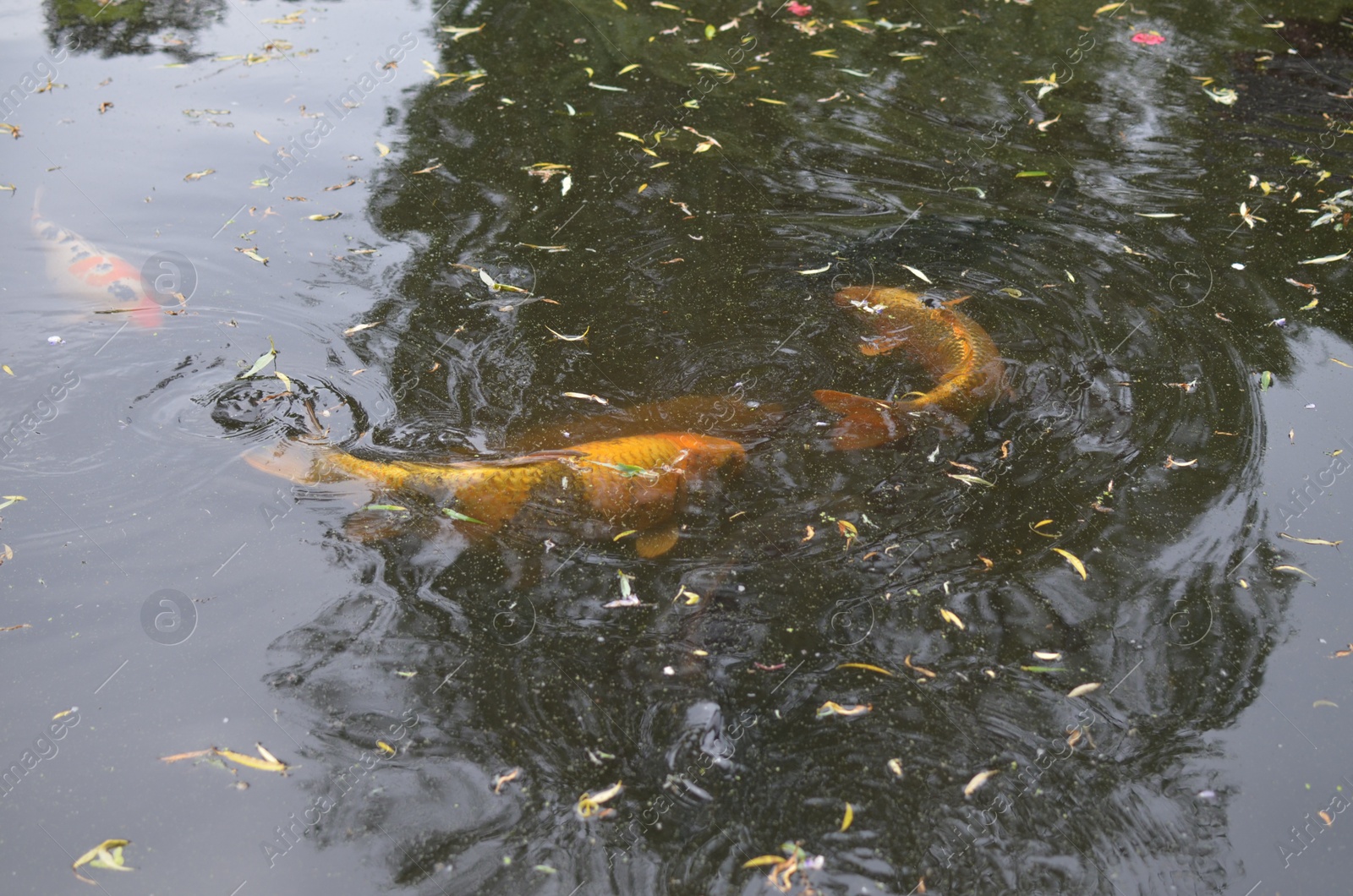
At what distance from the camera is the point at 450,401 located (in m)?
3.94

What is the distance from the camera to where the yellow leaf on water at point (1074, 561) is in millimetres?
3357

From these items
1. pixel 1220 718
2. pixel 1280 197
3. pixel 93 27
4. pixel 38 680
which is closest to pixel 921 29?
pixel 1280 197

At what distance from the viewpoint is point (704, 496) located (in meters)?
3.59

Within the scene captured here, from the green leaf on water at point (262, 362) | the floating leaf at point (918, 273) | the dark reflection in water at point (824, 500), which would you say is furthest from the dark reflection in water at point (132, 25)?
the floating leaf at point (918, 273)

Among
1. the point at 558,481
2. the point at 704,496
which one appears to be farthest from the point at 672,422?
the point at 558,481

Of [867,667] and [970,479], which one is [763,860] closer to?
[867,667]

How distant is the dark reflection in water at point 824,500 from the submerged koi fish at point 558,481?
0.47 feet

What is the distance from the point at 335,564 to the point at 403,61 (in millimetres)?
4563

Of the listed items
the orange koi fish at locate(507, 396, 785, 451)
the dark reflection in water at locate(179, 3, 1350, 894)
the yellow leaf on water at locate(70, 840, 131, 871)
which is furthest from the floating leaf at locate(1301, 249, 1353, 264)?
the yellow leaf on water at locate(70, 840, 131, 871)

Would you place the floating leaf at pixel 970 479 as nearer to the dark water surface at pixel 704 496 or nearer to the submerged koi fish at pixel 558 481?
the dark water surface at pixel 704 496

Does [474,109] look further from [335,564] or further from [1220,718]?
[1220,718]

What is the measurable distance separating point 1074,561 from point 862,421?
105cm

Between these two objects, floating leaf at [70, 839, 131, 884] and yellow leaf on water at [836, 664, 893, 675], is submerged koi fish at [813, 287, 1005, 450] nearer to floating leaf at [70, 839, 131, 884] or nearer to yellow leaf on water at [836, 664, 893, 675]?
yellow leaf on water at [836, 664, 893, 675]

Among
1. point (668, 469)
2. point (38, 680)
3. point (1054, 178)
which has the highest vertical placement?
point (1054, 178)
